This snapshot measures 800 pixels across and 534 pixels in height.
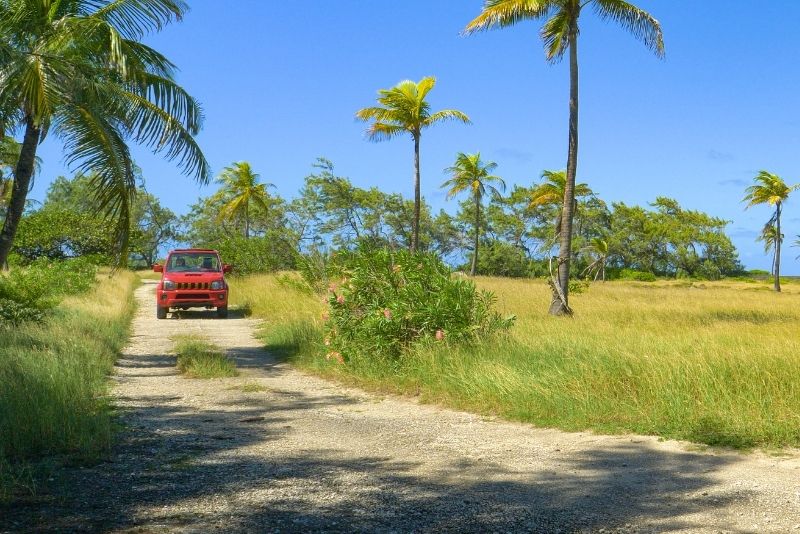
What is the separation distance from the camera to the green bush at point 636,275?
211ft

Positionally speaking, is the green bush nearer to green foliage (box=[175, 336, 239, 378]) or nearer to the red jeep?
the red jeep

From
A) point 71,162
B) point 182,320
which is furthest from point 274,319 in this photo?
point 71,162

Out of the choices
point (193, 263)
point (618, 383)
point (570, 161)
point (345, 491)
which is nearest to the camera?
point (345, 491)

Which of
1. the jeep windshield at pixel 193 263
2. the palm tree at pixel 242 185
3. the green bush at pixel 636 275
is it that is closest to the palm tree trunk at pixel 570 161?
the jeep windshield at pixel 193 263

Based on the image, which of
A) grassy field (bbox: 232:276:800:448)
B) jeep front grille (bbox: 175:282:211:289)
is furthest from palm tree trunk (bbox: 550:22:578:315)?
jeep front grille (bbox: 175:282:211:289)

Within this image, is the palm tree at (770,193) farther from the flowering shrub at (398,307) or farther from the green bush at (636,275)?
the flowering shrub at (398,307)

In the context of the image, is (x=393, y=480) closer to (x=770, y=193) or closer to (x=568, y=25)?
(x=568, y=25)

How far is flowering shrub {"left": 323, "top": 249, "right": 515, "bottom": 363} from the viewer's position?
→ 1072 centimetres

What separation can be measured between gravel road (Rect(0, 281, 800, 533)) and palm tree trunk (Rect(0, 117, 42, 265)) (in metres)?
4.53

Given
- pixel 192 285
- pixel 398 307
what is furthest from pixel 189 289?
pixel 398 307

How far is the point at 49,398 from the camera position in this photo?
7012mm

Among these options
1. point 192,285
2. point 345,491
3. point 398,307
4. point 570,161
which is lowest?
point 345,491

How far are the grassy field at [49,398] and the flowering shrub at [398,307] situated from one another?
11.2 ft

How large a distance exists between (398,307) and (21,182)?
230 inches
